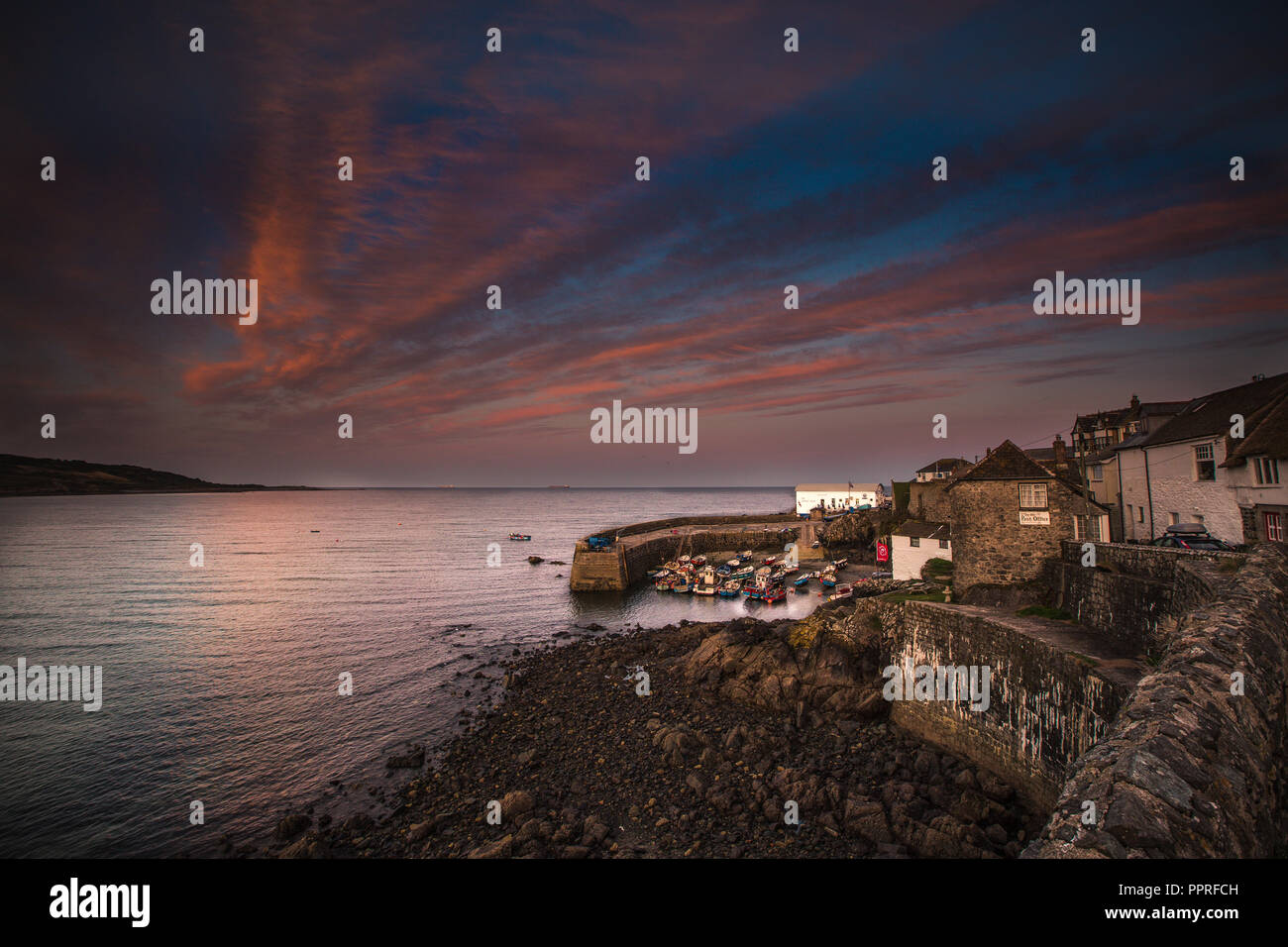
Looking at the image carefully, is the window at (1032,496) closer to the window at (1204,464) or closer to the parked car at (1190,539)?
the parked car at (1190,539)

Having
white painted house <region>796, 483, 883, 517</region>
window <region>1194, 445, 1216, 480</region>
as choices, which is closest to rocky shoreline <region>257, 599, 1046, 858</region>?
window <region>1194, 445, 1216, 480</region>

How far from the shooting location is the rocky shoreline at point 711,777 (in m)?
14.7

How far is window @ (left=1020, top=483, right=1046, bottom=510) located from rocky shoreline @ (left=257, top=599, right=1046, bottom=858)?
24.1 ft

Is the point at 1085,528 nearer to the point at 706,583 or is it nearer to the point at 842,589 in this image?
the point at 842,589

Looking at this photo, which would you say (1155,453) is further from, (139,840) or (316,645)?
(316,645)

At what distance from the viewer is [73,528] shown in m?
121

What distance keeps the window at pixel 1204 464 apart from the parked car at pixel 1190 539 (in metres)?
3.18

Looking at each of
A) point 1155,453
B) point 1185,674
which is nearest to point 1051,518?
point 1155,453

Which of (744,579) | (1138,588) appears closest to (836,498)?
(744,579)

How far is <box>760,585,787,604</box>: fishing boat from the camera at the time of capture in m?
45.7

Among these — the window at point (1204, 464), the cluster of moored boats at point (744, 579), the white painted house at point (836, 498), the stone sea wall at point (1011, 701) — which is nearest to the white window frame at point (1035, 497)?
the stone sea wall at point (1011, 701)

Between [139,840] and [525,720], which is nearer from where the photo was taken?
[139,840]

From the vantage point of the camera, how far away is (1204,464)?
24484 mm
